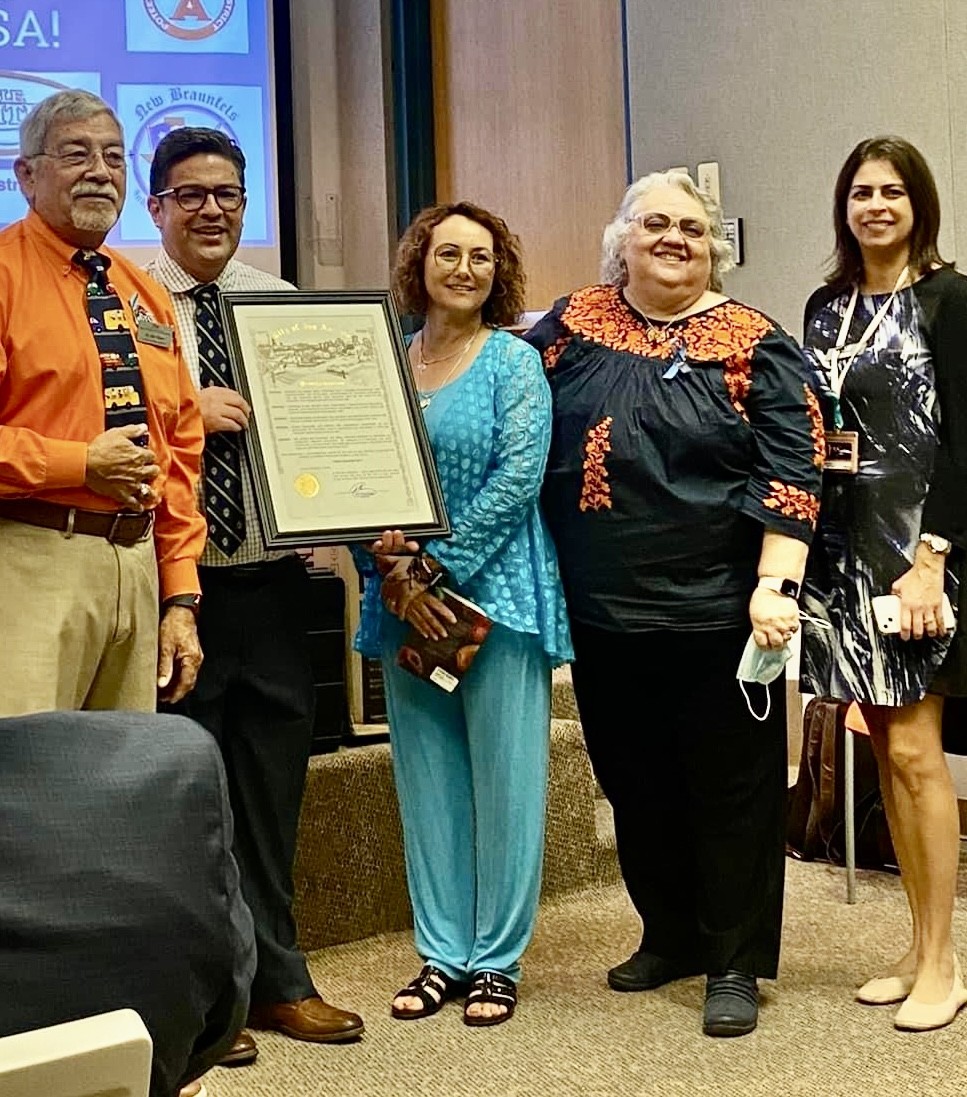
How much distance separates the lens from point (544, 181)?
519 cm

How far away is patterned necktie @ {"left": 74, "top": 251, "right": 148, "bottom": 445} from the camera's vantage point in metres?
2.25

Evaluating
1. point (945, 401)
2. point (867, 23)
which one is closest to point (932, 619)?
point (945, 401)

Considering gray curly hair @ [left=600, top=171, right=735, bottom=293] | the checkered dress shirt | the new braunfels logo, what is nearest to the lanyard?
gray curly hair @ [left=600, top=171, right=735, bottom=293]

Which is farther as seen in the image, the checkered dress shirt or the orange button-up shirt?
the checkered dress shirt

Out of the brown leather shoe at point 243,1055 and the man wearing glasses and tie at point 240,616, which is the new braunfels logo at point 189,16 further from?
the brown leather shoe at point 243,1055

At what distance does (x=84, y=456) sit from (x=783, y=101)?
287cm

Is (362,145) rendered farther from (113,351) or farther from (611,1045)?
(611,1045)

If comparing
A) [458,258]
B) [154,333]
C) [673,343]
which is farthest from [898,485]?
[154,333]

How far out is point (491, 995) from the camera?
2.73m

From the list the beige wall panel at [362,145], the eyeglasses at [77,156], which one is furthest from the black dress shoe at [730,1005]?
the beige wall panel at [362,145]

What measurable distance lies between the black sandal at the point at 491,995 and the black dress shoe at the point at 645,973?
22 centimetres

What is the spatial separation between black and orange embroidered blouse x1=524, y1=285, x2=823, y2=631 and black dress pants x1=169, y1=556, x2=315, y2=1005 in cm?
54

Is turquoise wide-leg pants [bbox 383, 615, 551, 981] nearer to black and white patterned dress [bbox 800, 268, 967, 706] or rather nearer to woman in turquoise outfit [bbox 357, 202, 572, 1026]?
woman in turquoise outfit [bbox 357, 202, 572, 1026]

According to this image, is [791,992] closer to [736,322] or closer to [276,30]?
[736,322]
